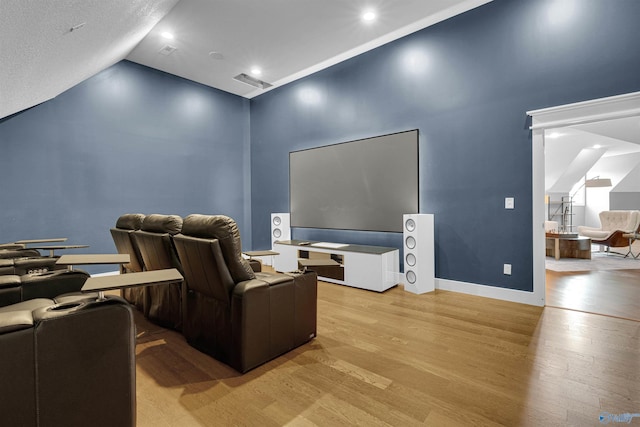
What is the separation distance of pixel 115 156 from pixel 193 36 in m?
2.22

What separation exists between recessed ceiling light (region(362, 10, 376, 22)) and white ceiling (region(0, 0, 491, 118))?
7 cm

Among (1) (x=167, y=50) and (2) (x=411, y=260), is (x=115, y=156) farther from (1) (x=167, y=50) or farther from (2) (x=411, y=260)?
(2) (x=411, y=260)

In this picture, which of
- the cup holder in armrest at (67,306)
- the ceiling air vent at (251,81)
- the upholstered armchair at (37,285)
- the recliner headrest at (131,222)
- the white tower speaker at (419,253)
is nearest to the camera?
the cup holder in armrest at (67,306)

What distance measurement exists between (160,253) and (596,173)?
1176 cm

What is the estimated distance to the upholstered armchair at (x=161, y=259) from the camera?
247 centimetres

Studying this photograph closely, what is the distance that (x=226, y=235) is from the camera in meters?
1.92

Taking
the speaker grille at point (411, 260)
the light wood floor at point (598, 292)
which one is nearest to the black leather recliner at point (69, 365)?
the speaker grille at point (411, 260)

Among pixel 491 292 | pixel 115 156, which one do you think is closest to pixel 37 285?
pixel 115 156

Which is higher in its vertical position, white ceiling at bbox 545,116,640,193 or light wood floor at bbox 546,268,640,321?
white ceiling at bbox 545,116,640,193

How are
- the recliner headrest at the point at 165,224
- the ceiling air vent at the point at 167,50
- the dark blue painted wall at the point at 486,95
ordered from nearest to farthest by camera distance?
the recliner headrest at the point at 165,224 < the dark blue painted wall at the point at 486,95 < the ceiling air vent at the point at 167,50

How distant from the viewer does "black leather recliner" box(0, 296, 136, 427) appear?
93 centimetres

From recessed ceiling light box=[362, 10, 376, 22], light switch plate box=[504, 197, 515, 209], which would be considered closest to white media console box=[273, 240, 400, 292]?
light switch plate box=[504, 197, 515, 209]

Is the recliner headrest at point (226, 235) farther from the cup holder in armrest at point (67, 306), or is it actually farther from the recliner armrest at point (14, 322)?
the recliner armrest at point (14, 322)

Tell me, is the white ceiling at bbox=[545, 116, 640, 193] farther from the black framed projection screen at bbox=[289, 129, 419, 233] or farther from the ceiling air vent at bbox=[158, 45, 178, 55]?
the ceiling air vent at bbox=[158, 45, 178, 55]
